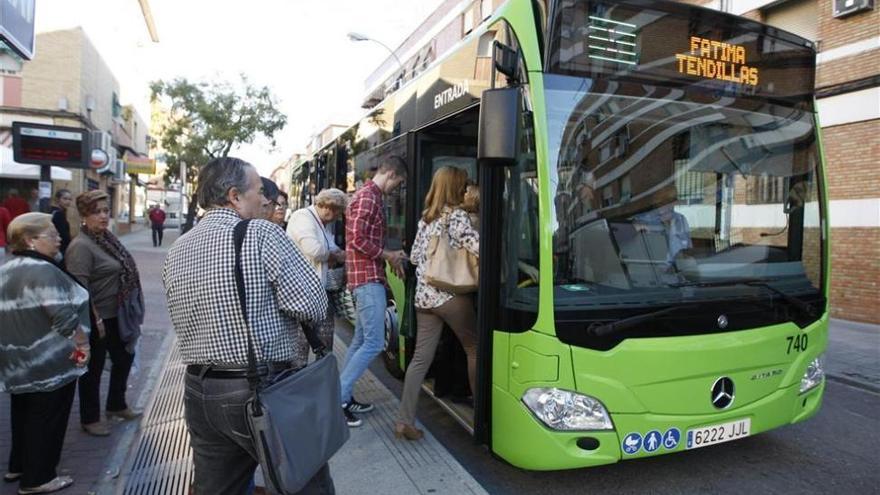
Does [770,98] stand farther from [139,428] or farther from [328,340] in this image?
[139,428]

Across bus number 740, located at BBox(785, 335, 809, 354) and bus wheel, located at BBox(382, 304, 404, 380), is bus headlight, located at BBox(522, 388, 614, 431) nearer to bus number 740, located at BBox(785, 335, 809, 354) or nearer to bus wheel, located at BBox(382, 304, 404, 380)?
bus number 740, located at BBox(785, 335, 809, 354)

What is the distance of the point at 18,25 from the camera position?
3.03 metres

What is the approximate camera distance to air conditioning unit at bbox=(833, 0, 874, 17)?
10.0 meters

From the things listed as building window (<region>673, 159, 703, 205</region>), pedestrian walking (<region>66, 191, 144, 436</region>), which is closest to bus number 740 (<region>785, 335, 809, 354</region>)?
building window (<region>673, 159, 703, 205</region>)

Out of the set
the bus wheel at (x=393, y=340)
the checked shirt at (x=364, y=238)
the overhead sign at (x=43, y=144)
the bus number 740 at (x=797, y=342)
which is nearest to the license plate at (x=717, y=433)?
the bus number 740 at (x=797, y=342)

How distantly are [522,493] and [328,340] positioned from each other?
1876 mm

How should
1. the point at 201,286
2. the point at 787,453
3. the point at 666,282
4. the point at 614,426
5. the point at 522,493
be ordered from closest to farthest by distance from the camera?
1. the point at 201,286
2. the point at 614,426
3. the point at 666,282
4. the point at 522,493
5. the point at 787,453

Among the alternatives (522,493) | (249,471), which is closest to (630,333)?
(522,493)

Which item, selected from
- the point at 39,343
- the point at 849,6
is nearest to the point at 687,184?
the point at 39,343

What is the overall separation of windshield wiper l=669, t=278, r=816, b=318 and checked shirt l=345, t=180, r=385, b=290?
2.14 metres

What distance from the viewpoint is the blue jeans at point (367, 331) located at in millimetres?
4434

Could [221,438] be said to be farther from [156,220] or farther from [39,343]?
[156,220]

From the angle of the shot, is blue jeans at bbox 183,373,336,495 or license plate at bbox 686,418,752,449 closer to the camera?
blue jeans at bbox 183,373,336,495

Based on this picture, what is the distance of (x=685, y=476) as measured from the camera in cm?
370
